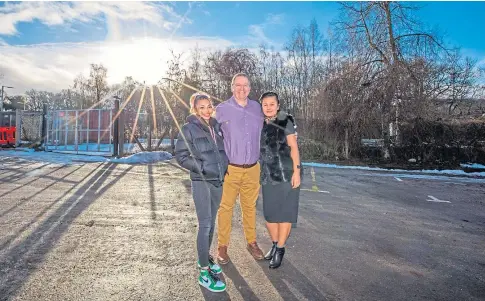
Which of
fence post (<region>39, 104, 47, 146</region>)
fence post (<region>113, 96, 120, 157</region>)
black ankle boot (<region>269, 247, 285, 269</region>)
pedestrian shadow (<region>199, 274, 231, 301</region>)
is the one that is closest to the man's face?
black ankle boot (<region>269, 247, 285, 269</region>)

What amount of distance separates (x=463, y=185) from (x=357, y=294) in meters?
9.14

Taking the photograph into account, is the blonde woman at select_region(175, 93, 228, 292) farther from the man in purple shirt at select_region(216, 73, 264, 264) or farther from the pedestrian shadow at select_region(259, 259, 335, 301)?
the pedestrian shadow at select_region(259, 259, 335, 301)

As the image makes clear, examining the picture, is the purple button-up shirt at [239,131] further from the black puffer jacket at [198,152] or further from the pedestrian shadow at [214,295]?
the pedestrian shadow at [214,295]

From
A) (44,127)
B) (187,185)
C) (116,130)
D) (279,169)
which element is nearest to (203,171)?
(279,169)

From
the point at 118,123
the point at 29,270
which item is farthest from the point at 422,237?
the point at 118,123

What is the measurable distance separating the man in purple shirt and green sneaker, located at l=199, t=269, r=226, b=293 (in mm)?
467

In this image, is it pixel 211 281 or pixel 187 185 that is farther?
pixel 187 185

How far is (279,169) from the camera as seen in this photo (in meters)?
3.21

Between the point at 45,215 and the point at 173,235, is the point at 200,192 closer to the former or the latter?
the point at 173,235

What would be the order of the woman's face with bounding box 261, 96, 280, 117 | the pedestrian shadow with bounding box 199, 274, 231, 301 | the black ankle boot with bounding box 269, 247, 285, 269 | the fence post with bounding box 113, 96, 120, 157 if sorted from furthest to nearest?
the fence post with bounding box 113, 96, 120, 157, the woman's face with bounding box 261, 96, 280, 117, the black ankle boot with bounding box 269, 247, 285, 269, the pedestrian shadow with bounding box 199, 274, 231, 301

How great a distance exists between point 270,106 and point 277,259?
5.25ft

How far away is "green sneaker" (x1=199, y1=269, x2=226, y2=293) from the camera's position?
264cm

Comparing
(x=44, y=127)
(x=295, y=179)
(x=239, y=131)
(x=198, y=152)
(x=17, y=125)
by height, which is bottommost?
(x=295, y=179)

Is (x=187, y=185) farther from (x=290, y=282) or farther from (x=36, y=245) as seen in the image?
(x=290, y=282)
